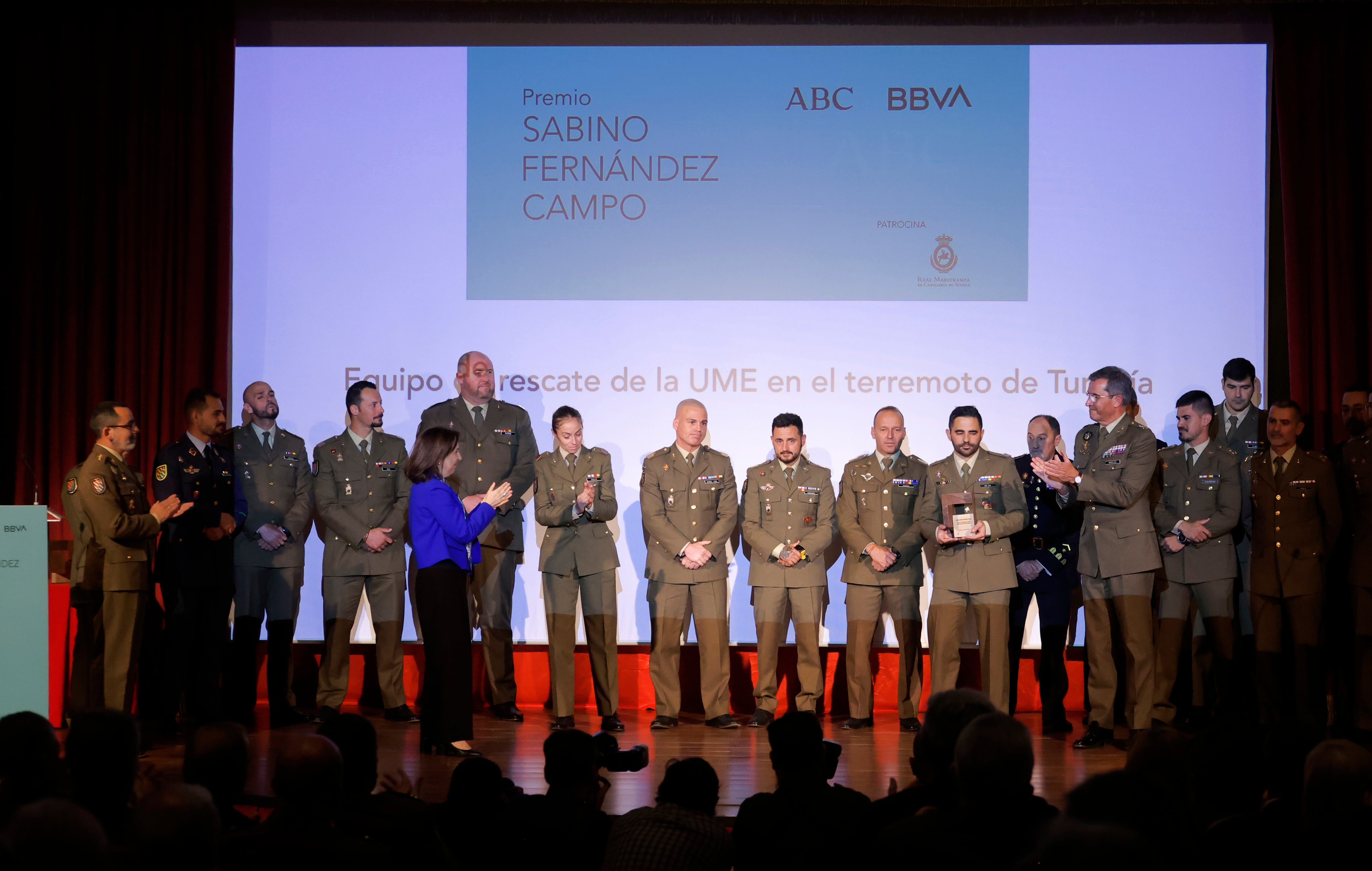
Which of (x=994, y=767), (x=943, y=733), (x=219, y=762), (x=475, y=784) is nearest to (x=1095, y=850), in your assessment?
(x=994, y=767)

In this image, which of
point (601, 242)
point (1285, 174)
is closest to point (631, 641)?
point (601, 242)

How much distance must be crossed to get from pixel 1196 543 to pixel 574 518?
10.2 ft

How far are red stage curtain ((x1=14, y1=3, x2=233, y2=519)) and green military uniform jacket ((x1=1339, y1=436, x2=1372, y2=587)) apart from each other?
610cm

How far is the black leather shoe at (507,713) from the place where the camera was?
6109 mm

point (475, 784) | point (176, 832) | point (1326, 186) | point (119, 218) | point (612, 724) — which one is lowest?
point (612, 724)

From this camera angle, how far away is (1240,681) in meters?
5.90

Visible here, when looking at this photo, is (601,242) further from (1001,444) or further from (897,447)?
(1001,444)

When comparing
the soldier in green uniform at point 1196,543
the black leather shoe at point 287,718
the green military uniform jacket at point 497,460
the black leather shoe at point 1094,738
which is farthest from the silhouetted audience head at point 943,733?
the black leather shoe at point 287,718

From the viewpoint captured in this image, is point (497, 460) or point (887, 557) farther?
point (497, 460)

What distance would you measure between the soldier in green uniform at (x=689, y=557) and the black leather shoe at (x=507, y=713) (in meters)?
0.75

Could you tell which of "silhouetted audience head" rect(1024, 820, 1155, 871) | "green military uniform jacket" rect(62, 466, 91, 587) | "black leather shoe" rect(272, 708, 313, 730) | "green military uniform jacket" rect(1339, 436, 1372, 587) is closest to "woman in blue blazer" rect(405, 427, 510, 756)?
"black leather shoe" rect(272, 708, 313, 730)

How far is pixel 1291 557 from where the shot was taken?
551 cm

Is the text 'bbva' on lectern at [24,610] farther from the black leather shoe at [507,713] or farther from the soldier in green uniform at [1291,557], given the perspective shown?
the soldier in green uniform at [1291,557]

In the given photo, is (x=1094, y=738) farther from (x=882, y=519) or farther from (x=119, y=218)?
(x=119, y=218)
